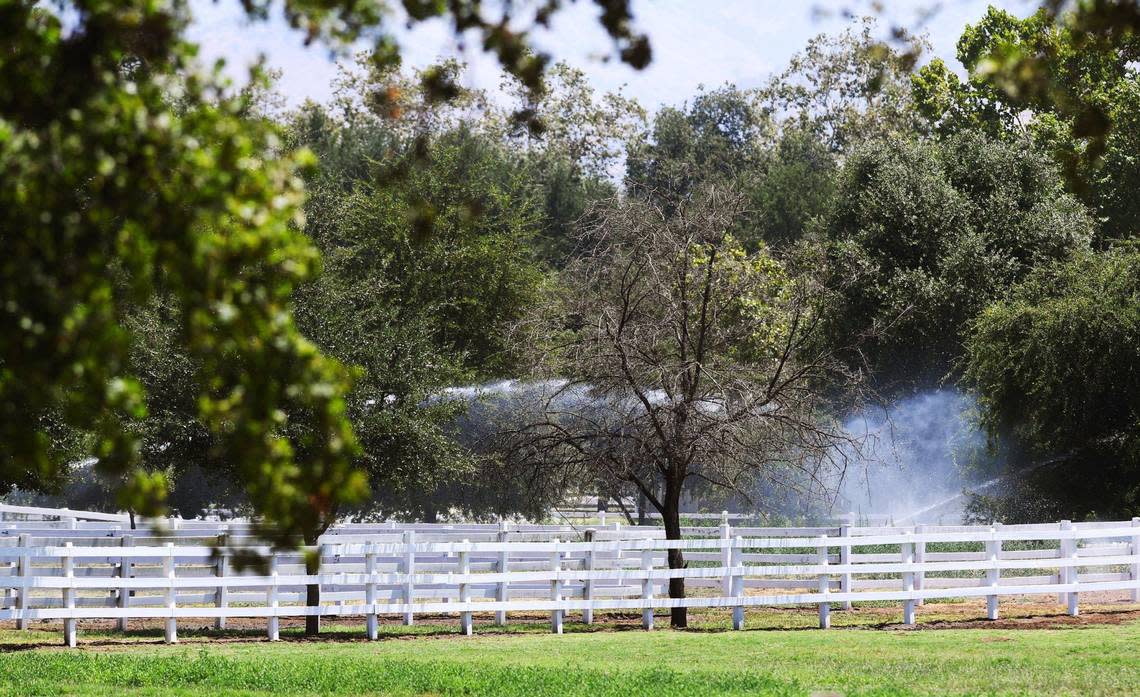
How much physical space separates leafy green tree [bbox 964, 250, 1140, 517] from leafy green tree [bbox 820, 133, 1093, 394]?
5.86m

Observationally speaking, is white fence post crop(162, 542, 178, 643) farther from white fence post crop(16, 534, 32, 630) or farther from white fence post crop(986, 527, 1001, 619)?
white fence post crop(986, 527, 1001, 619)

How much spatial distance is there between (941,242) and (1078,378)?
35.0 feet

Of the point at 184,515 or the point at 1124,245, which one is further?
the point at 184,515

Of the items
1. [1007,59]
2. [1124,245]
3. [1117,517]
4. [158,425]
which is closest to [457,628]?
[158,425]

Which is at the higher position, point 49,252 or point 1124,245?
point 1124,245

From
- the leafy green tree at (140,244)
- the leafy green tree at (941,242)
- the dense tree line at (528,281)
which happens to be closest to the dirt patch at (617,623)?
A: the dense tree line at (528,281)

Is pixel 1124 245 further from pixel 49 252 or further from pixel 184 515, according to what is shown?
pixel 49 252

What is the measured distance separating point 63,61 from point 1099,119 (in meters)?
3.74

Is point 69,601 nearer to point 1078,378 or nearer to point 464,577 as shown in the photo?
point 464,577

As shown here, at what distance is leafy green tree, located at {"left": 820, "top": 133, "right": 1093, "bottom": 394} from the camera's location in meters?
41.3

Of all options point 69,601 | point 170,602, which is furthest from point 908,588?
point 69,601

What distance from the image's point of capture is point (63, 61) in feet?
14.1

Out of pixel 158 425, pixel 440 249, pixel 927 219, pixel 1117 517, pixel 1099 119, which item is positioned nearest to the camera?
pixel 1099 119

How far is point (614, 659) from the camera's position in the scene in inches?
589
